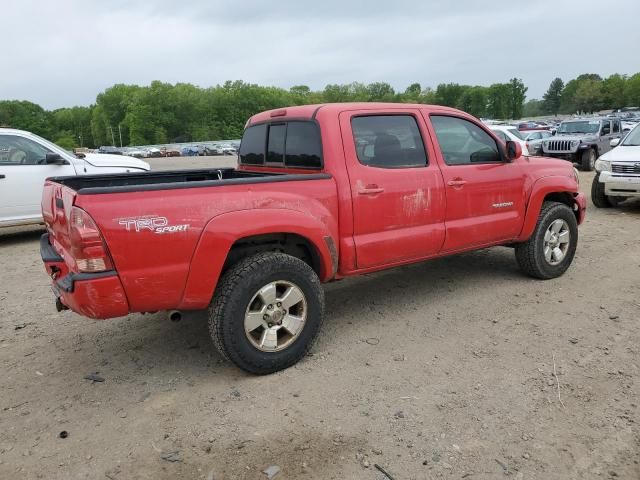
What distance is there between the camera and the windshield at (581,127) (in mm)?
17391

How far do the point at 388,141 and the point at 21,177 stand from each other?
6326mm

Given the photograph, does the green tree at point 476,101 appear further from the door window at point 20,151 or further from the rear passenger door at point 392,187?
the rear passenger door at point 392,187

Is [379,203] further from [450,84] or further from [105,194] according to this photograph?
[450,84]

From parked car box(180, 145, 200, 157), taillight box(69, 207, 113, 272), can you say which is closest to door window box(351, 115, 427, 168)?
taillight box(69, 207, 113, 272)

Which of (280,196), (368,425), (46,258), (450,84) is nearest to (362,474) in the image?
(368,425)

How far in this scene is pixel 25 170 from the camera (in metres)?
7.88

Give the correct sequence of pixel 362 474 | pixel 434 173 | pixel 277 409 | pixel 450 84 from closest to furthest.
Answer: pixel 362 474, pixel 277 409, pixel 434 173, pixel 450 84

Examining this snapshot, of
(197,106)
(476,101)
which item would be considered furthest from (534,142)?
(476,101)

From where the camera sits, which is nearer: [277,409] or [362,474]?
[362,474]

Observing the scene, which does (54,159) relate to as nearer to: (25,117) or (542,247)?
(542,247)

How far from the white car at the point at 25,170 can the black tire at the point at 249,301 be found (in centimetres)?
596

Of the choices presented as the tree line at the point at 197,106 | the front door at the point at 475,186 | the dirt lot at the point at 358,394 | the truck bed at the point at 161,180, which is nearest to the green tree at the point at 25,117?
the tree line at the point at 197,106

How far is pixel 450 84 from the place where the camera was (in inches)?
5615

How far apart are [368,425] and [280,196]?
1.57 metres
